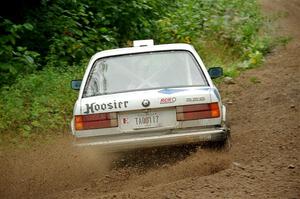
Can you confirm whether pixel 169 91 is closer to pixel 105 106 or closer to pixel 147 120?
pixel 147 120

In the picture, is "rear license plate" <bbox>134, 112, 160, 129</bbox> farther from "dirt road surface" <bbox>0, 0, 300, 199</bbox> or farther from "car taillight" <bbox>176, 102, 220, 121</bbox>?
"dirt road surface" <bbox>0, 0, 300, 199</bbox>

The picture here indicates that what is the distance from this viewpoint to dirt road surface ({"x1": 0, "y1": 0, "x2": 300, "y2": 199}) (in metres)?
5.20

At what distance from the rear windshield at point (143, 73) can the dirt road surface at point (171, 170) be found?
2.48 ft

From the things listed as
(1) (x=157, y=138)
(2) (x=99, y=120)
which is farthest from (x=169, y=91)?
(2) (x=99, y=120)

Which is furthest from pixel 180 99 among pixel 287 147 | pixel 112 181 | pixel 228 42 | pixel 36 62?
pixel 228 42

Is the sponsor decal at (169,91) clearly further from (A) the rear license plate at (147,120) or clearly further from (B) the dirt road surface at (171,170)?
(B) the dirt road surface at (171,170)

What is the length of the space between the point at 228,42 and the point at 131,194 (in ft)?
32.1

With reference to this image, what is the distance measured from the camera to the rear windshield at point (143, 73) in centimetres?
639

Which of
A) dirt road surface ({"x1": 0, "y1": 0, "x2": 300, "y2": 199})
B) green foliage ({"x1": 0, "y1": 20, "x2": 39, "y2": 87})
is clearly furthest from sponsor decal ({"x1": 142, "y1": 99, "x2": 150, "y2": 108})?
green foliage ({"x1": 0, "y1": 20, "x2": 39, "y2": 87})

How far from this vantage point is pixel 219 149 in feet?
20.4

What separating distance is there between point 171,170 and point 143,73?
4.14 feet

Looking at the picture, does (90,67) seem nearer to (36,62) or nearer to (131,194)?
(131,194)

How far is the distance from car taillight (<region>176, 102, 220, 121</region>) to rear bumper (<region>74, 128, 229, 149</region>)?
141 millimetres

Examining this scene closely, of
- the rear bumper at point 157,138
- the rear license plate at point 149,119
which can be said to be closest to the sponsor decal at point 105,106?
the rear license plate at point 149,119
